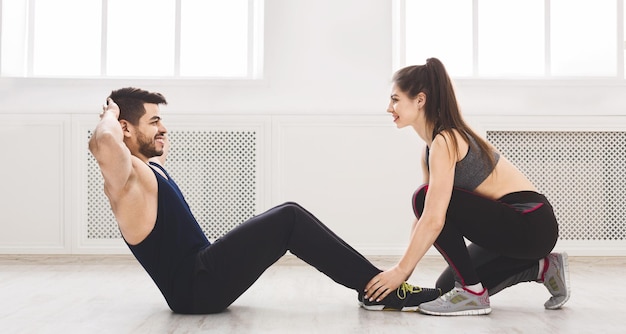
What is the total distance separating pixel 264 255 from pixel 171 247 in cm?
27

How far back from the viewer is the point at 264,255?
2.07 m

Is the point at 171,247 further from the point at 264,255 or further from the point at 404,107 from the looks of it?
the point at 404,107

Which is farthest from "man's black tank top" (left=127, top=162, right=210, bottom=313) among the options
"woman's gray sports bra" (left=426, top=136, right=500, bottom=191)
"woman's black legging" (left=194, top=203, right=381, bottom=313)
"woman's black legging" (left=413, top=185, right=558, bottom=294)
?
"woman's gray sports bra" (left=426, top=136, right=500, bottom=191)

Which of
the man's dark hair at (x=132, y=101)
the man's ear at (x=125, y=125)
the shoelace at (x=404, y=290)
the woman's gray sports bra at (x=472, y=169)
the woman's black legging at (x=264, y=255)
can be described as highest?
the man's dark hair at (x=132, y=101)

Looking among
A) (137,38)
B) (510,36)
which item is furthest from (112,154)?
(510,36)

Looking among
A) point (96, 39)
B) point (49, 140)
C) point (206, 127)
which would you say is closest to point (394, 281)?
point (206, 127)

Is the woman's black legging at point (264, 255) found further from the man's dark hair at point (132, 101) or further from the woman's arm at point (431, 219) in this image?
the man's dark hair at point (132, 101)

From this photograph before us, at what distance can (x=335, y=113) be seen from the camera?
13.4ft

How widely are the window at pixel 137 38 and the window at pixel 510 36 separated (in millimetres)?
1132

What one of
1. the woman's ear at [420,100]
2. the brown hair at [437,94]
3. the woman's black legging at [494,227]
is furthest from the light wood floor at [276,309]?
the woman's ear at [420,100]

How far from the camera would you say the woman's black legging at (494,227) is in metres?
2.15

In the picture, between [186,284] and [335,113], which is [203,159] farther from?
[186,284]

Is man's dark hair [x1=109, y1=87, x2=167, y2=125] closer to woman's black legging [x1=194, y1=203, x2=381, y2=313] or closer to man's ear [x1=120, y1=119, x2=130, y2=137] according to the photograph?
man's ear [x1=120, y1=119, x2=130, y2=137]

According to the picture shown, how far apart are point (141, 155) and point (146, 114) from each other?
5.0 inches
